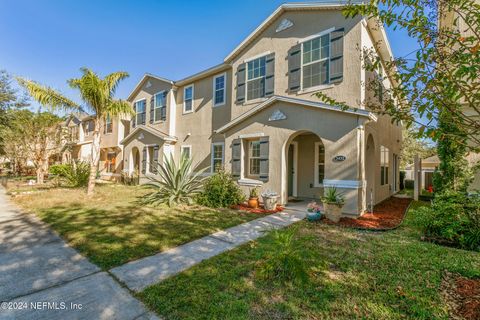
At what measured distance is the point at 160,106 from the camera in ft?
54.2

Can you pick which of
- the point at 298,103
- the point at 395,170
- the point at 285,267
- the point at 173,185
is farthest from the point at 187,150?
the point at 395,170

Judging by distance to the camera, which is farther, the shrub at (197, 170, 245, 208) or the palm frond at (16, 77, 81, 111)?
the palm frond at (16, 77, 81, 111)

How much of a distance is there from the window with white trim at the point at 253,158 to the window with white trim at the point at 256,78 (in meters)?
2.31

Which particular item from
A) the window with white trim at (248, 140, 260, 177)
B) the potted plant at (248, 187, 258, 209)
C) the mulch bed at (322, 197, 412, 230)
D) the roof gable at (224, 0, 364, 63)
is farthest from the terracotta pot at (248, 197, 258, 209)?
the roof gable at (224, 0, 364, 63)

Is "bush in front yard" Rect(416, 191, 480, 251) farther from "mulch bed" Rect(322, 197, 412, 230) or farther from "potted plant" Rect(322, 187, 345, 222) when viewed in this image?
"potted plant" Rect(322, 187, 345, 222)

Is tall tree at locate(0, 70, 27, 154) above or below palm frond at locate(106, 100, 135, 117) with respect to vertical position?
above

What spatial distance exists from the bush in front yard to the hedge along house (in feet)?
7.00

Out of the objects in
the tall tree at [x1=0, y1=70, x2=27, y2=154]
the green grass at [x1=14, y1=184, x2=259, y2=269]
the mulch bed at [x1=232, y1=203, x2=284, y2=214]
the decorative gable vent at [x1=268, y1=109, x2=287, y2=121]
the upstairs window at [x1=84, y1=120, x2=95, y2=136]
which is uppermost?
the tall tree at [x1=0, y1=70, x2=27, y2=154]

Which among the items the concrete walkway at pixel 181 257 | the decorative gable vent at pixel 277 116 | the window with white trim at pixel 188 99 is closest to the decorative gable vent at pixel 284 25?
the decorative gable vent at pixel 277 116

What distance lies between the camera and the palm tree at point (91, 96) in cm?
1061

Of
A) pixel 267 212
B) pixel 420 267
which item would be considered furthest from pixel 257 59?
pixel 420 267

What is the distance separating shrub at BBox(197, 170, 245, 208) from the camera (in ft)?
30.8

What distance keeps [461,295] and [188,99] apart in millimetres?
14896

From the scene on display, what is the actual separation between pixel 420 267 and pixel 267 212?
493 cm
